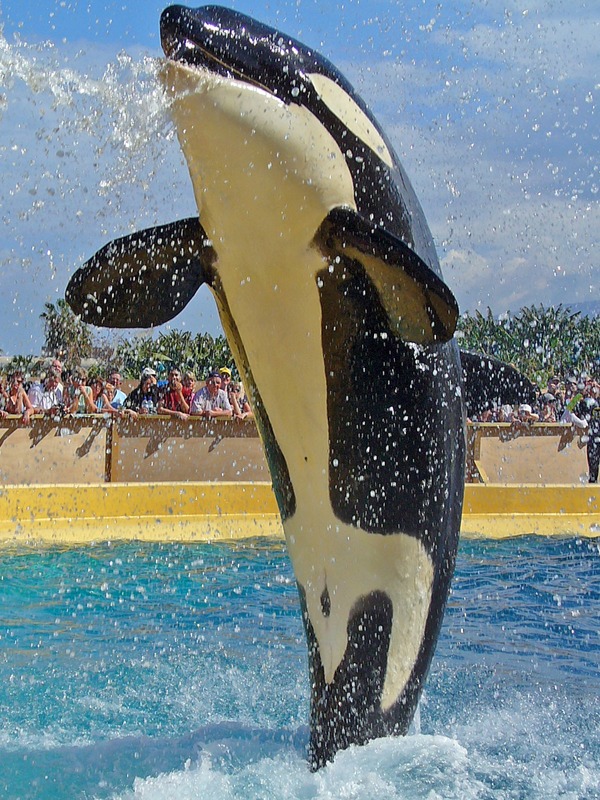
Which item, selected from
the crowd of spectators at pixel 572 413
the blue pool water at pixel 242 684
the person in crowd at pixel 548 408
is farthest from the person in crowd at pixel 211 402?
the person in crowd at pixel 548 408

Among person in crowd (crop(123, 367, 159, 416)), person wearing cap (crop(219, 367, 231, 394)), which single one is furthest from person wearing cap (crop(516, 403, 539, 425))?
person in crowd (crop(123, 367, 159, 416))

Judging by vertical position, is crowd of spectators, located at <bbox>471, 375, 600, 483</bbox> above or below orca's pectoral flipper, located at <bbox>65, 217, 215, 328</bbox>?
below

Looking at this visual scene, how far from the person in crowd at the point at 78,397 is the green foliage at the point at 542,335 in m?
49.0

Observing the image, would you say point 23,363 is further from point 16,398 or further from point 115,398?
point 16,398

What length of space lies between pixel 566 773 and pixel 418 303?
94.7 inches

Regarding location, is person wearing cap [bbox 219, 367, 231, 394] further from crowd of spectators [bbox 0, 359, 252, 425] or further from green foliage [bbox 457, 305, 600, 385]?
green foliage [bbox 457, 305, 600, 385]

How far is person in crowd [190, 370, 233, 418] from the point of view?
1263cm

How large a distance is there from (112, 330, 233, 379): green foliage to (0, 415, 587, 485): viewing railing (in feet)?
98.6

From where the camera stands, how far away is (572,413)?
14398 millimetres

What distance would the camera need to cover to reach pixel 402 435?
4012 millimetres

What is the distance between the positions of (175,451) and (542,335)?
2307 inches

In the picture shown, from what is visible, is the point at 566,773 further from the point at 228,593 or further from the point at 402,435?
the point at 228,593

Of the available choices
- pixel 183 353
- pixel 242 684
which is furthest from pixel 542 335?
pixel 242 684

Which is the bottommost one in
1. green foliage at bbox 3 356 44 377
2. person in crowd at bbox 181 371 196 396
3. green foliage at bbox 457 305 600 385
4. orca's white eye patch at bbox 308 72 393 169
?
person in crowd at bbox 181 371 196 396
